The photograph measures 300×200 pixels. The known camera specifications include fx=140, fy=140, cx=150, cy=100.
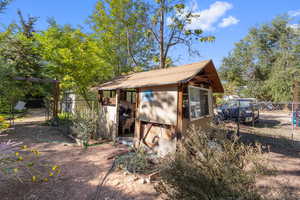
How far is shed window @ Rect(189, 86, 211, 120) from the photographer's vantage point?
4.98 m

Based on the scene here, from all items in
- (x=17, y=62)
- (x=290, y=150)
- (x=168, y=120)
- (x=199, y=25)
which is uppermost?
(x=199, y=25)

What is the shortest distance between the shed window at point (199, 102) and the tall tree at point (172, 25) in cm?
621

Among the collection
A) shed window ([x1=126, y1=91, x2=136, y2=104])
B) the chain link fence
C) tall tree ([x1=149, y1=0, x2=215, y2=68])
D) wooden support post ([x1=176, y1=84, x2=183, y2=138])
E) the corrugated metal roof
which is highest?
tall tree ([x1=149, y1=0, x2=215, y2=68])

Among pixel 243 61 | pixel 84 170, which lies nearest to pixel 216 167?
pixel 84 170

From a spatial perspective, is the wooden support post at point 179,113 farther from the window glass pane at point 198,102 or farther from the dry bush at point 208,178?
the dry bush at point 208,178

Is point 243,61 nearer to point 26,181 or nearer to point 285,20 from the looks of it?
point 285,20

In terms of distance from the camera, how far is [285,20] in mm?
21594

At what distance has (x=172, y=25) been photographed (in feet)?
38.1

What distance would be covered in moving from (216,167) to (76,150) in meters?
4.83

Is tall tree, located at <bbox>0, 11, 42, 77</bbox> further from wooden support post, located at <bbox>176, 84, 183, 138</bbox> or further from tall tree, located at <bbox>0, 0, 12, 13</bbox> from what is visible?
wooden support post, located at <bbox>176, 84, 183, 138</bbox>

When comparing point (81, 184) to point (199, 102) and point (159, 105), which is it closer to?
point (159, 105)

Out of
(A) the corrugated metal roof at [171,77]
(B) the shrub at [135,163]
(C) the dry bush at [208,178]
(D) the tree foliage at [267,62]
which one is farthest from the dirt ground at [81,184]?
(D) the tree foliage at [267,62]

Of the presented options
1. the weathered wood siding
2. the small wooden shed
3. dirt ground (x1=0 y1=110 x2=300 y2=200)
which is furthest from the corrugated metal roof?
dirt ground (x1=0 y1=110 x2=300 y2=200)

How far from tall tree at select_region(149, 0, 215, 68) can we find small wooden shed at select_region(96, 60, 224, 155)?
6.31 meters
